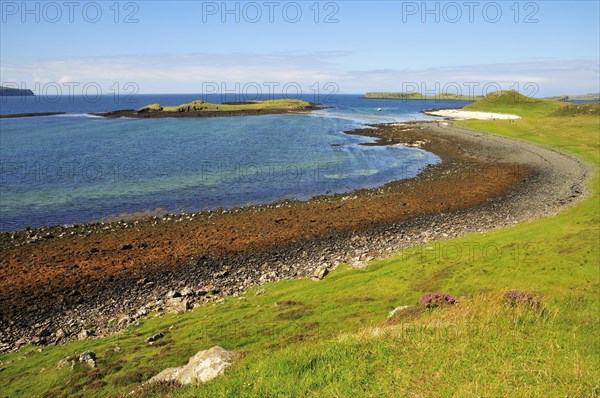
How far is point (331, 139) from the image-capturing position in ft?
339

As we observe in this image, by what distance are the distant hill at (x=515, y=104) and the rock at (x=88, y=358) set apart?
157 meters

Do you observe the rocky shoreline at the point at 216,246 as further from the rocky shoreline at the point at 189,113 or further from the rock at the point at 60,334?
the rocky shoreline at the point at 189,113

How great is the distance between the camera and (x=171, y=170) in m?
64.1

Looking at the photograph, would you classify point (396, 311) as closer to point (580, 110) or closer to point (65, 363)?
point (65, 363)

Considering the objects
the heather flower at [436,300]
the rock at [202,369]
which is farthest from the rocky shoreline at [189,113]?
the rock at [202,369]

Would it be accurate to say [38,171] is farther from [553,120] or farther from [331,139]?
[553,120]

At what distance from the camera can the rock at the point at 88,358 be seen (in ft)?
53.1

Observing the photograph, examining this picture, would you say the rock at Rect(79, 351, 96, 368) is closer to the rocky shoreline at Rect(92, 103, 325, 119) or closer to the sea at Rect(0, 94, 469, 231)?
the sea at Rect(0, 94, 469, 231)

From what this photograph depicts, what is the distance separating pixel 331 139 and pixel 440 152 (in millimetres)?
31887

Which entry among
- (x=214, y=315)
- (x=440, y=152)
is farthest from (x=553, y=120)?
(x=214, y=315)

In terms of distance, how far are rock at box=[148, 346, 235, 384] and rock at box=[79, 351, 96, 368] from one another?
446cm

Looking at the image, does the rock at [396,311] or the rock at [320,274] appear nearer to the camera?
the rock at [396,311]

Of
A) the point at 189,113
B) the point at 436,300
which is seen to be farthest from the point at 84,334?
the point at 189,113

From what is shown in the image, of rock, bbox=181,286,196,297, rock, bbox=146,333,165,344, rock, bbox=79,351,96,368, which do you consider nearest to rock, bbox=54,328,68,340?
rock, bbox=79,351,96,368
